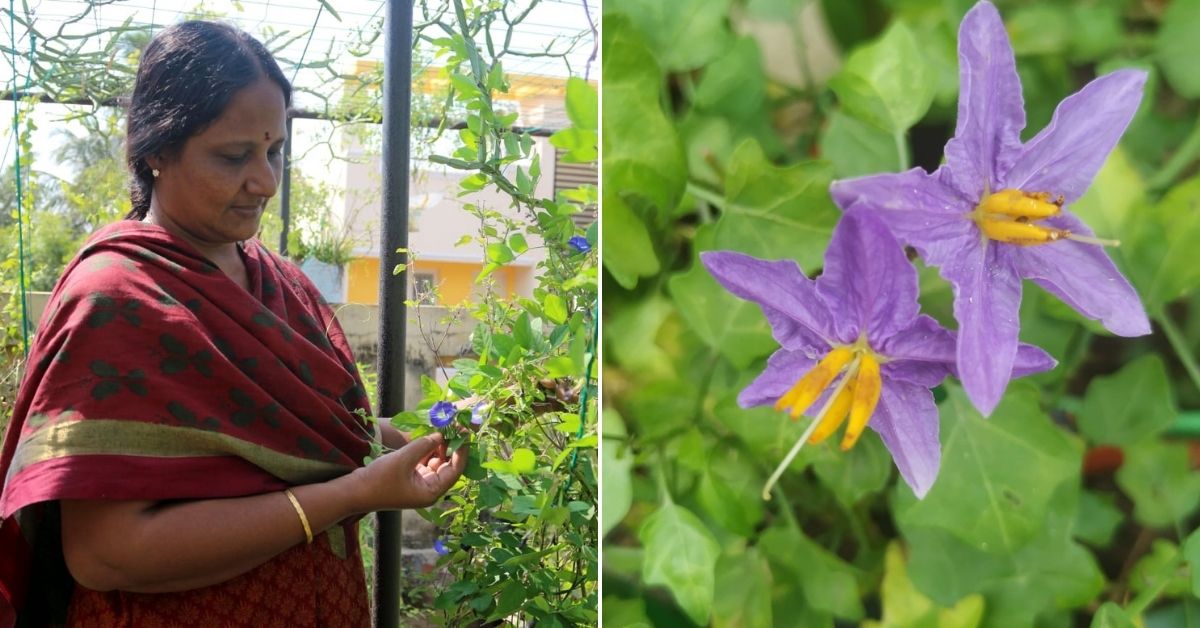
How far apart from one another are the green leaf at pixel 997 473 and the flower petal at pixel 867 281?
0.06 metres

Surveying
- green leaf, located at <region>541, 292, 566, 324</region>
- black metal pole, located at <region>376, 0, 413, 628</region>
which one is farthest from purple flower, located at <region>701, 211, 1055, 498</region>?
black metal pole, located at <region>376, 0, 413, 628</region>

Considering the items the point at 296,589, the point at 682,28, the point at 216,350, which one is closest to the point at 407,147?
the point at 216,350

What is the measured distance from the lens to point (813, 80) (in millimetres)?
434

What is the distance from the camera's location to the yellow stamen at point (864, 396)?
40 cm

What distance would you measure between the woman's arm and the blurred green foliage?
0.43 m

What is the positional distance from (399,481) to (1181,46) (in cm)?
65

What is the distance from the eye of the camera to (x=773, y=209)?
438 mm

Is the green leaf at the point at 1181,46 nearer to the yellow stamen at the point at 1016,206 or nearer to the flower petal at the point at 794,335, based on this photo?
the yellow stamen at the point at 1016,206

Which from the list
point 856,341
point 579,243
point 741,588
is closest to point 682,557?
point 741,588

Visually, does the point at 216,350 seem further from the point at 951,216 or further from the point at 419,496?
the point at 951,216

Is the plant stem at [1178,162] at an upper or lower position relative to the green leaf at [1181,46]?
lower

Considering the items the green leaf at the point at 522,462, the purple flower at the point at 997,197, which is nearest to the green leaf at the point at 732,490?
the purple flower at the point at 997,197

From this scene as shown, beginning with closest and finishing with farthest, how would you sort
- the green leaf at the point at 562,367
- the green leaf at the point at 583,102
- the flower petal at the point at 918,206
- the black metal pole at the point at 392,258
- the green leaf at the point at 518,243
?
the flower petal at the point at 918,206
the green leaf at the point at 583,102
the green leaf at the point at 562,367
the green leaf at the point at 518,243
the black metal pole at the point at 392,258

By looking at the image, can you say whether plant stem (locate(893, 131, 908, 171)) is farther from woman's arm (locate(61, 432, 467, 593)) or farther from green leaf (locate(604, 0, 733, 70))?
woman's arm (locate(61, 432, 467, 593))
